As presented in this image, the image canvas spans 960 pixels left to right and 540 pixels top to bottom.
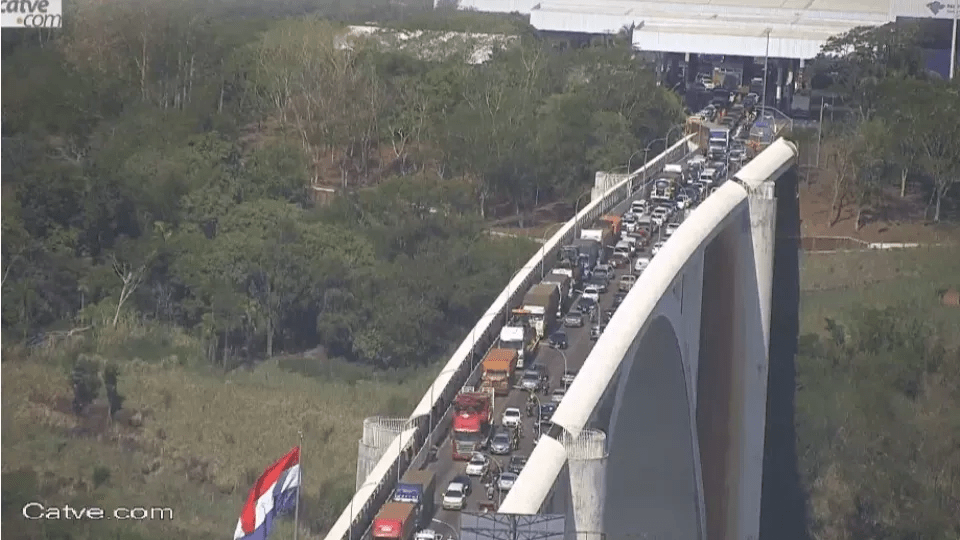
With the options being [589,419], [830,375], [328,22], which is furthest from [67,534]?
[328,22]

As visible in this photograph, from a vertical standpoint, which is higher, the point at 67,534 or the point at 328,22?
the point at 328,22

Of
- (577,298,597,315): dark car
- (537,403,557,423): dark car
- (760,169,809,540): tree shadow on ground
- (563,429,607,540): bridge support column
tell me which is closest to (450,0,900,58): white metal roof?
(760,169,809,540): tree shadow on ground

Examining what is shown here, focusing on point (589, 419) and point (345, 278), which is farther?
point (345, 278)

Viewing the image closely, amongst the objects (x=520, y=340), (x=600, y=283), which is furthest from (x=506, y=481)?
(x=600, y=283)

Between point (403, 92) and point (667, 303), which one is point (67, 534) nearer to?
point (667, 303)

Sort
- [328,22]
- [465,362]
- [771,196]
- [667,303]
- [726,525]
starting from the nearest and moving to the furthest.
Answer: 1. [465,362]
2. [667,303]
3. [726,525]
4. [771,196]
5. [328,22]

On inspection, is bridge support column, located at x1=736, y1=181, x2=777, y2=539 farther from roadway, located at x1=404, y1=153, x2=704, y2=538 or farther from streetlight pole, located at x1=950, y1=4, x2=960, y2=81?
streetlight pole, located at x1=950, y1=4, x2=960, y2=81
